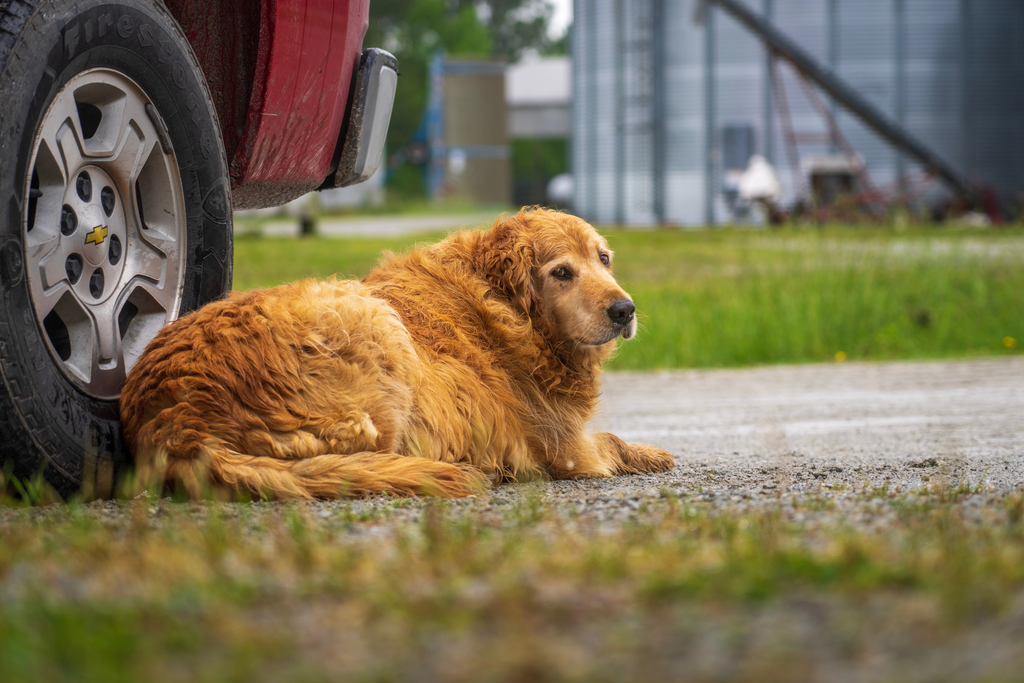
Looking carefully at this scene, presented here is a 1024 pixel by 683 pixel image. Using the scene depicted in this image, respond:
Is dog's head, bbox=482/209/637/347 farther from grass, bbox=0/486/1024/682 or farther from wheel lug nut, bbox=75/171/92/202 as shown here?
grass, bbox=0/486/1024/682

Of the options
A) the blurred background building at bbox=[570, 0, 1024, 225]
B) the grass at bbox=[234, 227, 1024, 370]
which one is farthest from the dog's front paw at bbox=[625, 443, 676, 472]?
the blurred background building at bbox=[570, 0, 1024, 225]

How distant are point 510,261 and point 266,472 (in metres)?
1.44

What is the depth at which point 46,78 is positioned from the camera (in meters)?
2.85

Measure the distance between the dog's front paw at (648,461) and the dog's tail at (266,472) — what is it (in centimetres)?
101

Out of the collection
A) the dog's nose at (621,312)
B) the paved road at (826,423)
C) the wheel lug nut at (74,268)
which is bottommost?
the paved road at (826,423)

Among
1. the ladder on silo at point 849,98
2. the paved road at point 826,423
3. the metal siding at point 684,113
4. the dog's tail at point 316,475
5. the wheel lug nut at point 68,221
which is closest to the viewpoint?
the dog's tail at point 316,475

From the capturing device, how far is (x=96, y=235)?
315 cm

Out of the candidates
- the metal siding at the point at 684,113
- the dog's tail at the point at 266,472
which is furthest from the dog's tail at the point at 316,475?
the metal siding at the point at 684,113

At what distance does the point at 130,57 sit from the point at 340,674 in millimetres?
2415

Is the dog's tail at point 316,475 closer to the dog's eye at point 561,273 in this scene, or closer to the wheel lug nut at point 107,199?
the wheel lug nut at point 107,199

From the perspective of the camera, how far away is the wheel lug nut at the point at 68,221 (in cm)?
305

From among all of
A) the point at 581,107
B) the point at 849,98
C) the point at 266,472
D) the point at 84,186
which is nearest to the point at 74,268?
the point at 84,186

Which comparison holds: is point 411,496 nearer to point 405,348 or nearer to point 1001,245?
point 405,348

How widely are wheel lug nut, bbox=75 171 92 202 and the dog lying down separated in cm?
47
